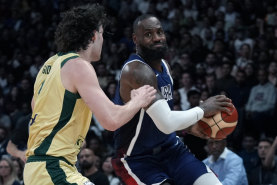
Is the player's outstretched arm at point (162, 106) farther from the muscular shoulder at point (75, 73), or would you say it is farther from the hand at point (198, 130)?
the muscular shoulder at point (75, 73)

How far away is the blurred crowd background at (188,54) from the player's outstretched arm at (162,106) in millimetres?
3666

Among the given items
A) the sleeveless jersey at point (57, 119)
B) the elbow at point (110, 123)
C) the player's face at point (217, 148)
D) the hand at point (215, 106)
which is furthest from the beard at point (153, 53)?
the player's face at point (217, 148)

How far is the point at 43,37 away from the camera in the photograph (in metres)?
15.5

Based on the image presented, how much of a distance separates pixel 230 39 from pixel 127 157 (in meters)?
8.13

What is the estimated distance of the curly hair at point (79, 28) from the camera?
3.98m

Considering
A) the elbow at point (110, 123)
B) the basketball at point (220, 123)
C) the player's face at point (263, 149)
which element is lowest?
the player's face at point (263, 149)

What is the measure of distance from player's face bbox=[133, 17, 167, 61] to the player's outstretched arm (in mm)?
246

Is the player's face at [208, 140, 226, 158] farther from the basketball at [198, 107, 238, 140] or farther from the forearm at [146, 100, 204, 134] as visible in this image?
the forearm at [146, 100, 204, 134]

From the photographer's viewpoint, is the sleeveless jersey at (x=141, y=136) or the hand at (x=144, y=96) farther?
the sleeveless jersey at (x=141, y=136)

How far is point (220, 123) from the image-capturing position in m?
4.57

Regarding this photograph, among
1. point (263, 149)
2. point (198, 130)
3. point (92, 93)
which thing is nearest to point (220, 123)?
point (198, 130)

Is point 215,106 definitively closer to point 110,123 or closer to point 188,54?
point 110,123

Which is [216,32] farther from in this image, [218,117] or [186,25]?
[218,117]

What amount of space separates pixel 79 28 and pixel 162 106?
87 centimetres
